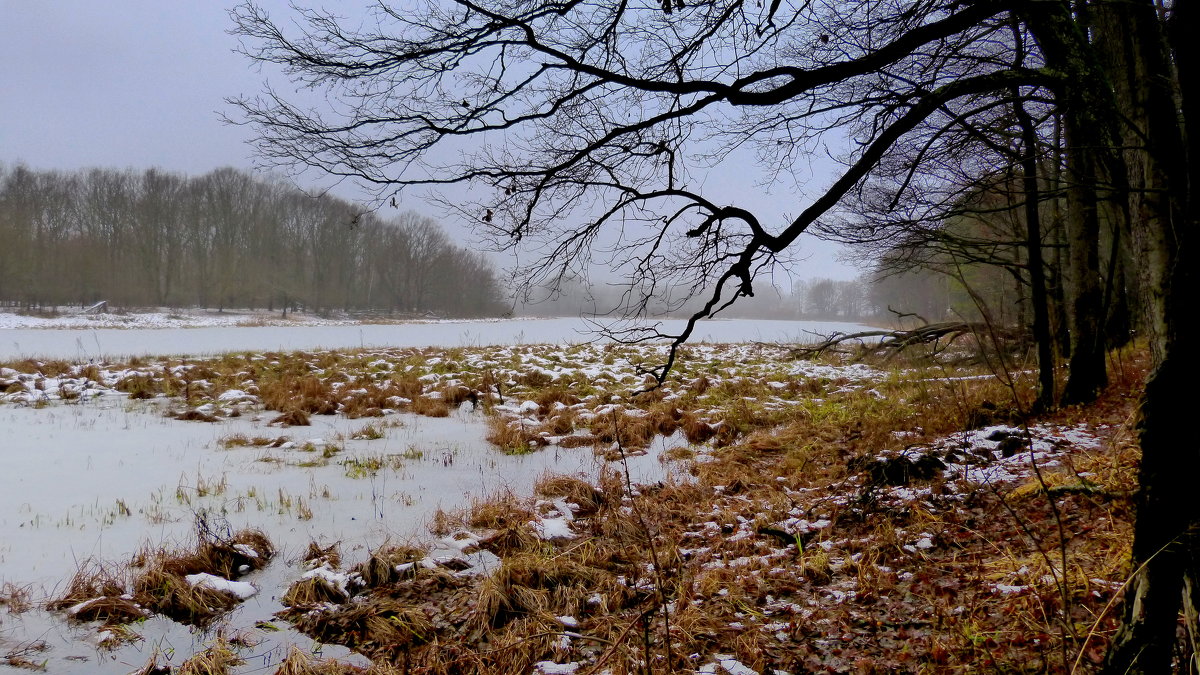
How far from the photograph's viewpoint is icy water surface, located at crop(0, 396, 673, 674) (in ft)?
9.42

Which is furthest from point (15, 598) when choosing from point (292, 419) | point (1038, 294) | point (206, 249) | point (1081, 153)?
point (206, 249)

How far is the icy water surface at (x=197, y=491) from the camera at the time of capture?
9.42ft

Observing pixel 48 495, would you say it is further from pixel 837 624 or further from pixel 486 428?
pixel 837 624

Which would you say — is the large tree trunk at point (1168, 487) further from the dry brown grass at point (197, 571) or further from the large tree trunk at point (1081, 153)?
the dry brown grass at point (197, 571)

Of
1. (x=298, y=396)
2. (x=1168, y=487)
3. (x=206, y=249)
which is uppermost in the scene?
(x=206, y=249)

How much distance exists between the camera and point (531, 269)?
4.35 m

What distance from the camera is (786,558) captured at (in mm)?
3422

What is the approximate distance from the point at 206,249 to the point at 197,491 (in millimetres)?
47473

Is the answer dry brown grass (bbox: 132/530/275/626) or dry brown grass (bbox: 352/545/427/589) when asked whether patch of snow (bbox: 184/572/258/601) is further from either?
dry brown grass (bbox: 352/545/427/589)

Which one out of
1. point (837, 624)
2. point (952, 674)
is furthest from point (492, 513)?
point (952, 674)

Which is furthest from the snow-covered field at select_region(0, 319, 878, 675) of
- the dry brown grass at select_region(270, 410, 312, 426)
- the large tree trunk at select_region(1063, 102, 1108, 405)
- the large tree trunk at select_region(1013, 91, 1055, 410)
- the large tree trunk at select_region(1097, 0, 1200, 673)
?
the large tree trunk at select_region(1063, 102, 1108, 405)

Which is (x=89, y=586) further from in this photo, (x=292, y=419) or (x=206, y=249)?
(x=206, y=249)

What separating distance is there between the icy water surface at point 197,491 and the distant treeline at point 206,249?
26997 mm

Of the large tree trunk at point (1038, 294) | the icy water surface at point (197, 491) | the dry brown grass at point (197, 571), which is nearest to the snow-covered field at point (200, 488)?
the icy water surface at point (197, 491)
